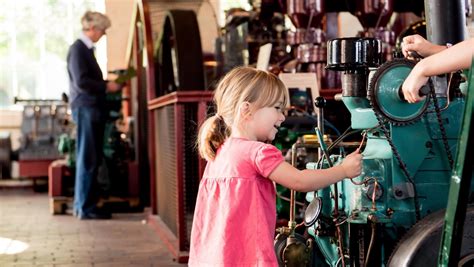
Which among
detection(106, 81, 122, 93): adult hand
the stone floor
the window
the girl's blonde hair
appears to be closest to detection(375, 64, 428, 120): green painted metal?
the girl's blonde hair

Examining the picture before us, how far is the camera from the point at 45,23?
549 inches

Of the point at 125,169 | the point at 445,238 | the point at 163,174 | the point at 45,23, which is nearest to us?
the point at 445,238

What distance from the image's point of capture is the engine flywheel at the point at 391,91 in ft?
9.32

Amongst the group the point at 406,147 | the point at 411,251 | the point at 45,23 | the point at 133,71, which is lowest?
the point at 411,251

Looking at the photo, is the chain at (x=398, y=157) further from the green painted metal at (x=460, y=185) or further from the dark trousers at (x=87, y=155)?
the dark trousers at (x=87, y=155)

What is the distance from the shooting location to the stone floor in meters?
5.21

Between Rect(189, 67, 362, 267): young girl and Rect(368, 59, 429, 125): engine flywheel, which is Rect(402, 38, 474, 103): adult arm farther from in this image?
Rect(368, 59, 429, 125): engine flywheel

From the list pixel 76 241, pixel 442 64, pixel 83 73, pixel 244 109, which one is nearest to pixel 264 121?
pixel 244 109

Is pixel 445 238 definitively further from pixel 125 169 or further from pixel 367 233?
pixel 125 169

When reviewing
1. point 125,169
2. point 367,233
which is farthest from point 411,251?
point 125,169

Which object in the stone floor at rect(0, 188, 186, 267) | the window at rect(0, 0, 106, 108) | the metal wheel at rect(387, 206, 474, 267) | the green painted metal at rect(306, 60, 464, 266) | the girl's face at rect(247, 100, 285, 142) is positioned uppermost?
the window at rect(0, 0, 106, 108)

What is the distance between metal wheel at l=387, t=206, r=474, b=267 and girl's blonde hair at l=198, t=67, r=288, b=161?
1.84 feet

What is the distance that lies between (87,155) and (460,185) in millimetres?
5856

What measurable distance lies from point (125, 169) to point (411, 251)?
18.2ft
